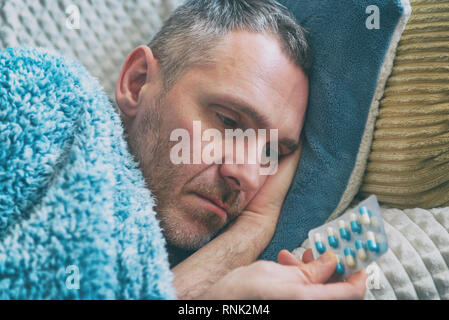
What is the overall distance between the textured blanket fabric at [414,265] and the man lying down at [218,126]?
9.3 inches

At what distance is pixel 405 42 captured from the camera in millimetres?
731

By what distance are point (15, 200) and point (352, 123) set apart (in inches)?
24.5

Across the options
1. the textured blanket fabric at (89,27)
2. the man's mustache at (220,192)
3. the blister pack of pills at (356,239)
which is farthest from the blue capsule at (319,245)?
the textured blanket fabric at (89,27)

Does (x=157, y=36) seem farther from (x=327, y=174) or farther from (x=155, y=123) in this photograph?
(x=327, y=174)

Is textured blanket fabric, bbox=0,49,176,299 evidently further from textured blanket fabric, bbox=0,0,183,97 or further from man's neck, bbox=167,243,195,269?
textured blanket fabric, bbox=0,0,183,97

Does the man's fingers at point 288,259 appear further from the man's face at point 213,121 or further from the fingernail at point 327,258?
the man's face at point 213,121

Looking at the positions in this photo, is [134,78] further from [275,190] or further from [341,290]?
[341,290]

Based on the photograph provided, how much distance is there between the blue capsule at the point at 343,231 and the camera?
0.50m

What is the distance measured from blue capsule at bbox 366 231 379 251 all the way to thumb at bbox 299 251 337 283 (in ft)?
0.18

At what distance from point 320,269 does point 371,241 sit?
0.25ft

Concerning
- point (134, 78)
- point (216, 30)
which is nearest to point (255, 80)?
point (216, 30)

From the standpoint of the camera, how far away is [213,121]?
700 millimetres

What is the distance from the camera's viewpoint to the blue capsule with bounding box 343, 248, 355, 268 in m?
0.48
